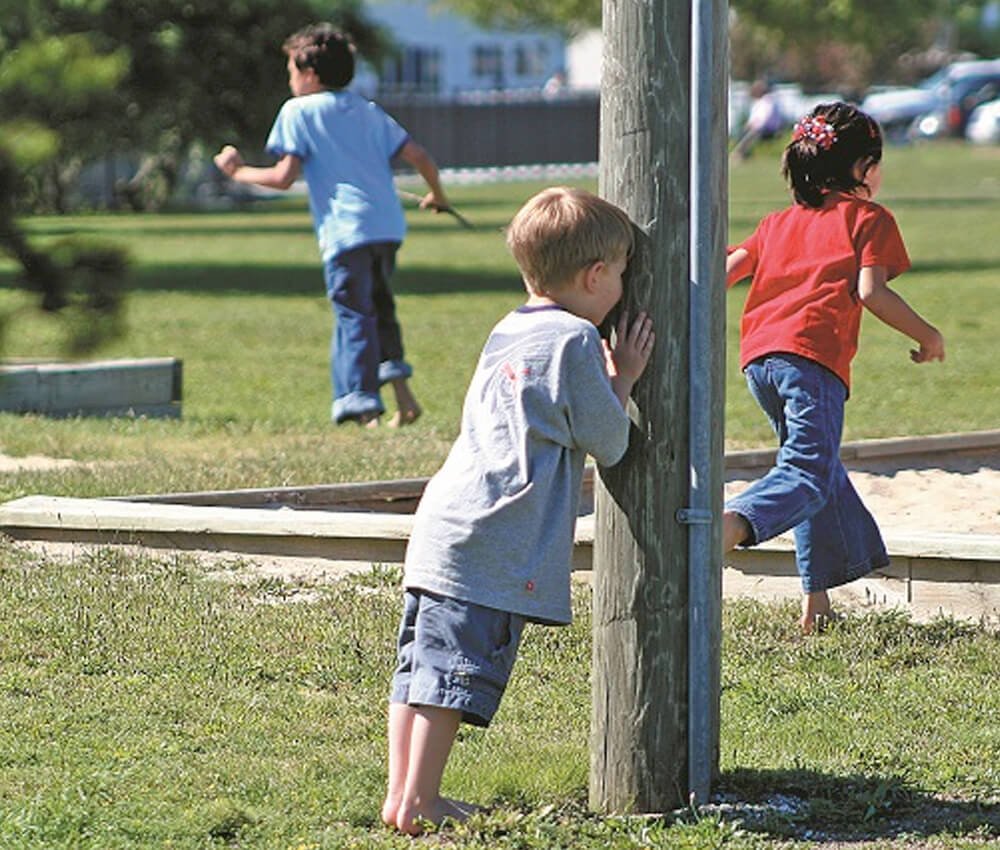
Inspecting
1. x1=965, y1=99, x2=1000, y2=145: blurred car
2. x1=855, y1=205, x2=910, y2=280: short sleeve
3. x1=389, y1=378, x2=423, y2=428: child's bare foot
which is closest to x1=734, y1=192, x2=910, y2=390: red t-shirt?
x1=855, y1=205, x2=910, y2=280: short sleeve

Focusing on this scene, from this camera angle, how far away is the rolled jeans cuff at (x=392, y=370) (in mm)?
10656

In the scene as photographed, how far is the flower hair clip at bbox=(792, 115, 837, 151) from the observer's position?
5.93 m

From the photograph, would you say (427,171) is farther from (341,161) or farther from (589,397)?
(589,397)

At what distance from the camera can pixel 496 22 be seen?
56.5m

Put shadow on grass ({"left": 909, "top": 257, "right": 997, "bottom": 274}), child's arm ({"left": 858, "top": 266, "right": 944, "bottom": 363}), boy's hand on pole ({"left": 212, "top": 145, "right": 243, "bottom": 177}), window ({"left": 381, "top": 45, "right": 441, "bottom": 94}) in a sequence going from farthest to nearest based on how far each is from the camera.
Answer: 1. window ({"left": 381, "top": 45, "right": 441, "bottom": 94})
2. shadow on grass ({"left": 909, "top": 257, "right": 997, "bottom": 274})
3. boy's hand on pole ({"left": 212, "top": 145, "right": 243, "bottom": 177})
4. child's arm ({"left": 858, "top": 266, "right": 944, "bottom": 363})

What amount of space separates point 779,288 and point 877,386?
6.63m

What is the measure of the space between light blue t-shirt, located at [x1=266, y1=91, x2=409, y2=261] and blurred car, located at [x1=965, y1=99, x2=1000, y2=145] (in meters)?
54.9

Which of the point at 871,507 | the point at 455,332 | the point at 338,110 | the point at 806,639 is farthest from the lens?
the point at 455,332

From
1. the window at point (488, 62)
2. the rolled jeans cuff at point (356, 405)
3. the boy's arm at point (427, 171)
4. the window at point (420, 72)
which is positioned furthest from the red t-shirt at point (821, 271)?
the window at point (488, 62)

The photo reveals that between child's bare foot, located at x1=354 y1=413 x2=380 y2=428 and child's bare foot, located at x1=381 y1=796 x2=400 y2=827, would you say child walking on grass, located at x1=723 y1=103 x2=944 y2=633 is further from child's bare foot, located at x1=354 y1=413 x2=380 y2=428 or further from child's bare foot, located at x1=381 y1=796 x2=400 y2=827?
child's bare foot, located at x1=354 y1=413 x2=380 y2=428

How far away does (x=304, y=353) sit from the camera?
1470cm

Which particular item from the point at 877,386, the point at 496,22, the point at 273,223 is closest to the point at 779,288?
the point at 877,386

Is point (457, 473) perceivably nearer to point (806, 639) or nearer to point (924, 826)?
point (924, 826)

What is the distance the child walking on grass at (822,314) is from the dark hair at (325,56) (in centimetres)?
464
